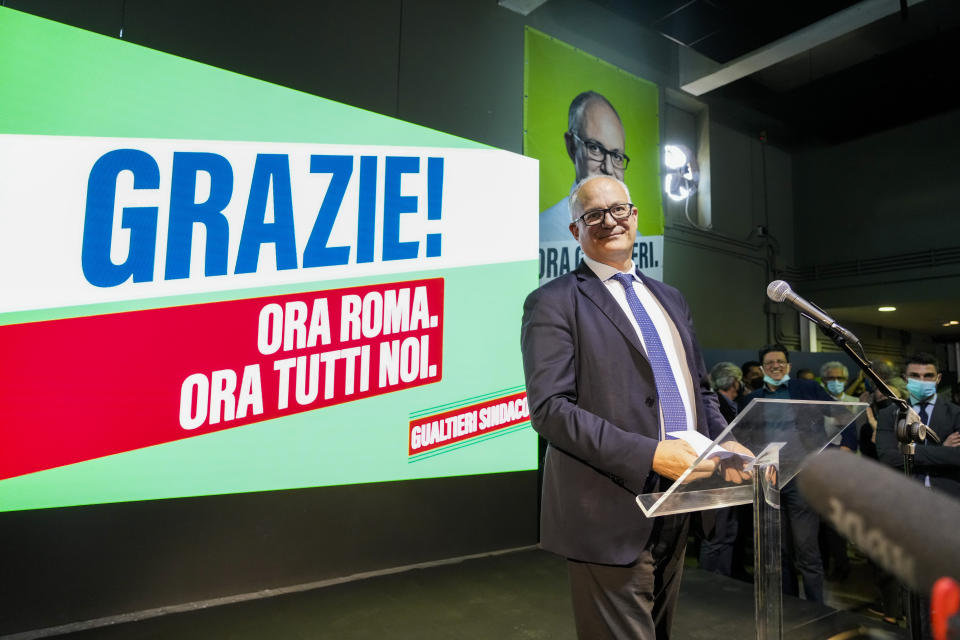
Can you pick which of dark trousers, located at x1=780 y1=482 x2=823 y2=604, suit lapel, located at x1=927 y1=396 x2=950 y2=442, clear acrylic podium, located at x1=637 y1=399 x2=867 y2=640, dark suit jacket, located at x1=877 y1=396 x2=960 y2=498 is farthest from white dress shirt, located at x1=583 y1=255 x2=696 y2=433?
suit lapel, located at x1=927 y1=396 x2=950 y2=442

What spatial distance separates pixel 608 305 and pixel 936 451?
7.58 ft

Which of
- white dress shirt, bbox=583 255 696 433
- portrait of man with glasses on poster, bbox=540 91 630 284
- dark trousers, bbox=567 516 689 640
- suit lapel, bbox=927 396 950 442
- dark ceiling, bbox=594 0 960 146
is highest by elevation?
dark ceiling, bbox=594 0 960 146

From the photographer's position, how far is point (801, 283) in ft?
27.0

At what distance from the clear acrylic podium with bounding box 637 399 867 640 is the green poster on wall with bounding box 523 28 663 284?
10.2ft

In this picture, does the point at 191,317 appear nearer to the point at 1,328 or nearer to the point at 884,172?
the point at 1,328

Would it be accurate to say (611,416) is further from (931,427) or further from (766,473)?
(931,427)

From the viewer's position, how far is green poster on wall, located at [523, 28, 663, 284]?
423 cm

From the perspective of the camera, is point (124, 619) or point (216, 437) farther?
point (216, 437)

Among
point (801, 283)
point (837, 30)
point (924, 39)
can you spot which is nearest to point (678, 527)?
point (837, 30)

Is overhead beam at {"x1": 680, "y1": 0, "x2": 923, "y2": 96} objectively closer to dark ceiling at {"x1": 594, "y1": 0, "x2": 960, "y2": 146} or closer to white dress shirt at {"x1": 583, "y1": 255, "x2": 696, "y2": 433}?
dark ceiling at {"x1": 594, "y1": 0, "x2": 960, "y2": 146}

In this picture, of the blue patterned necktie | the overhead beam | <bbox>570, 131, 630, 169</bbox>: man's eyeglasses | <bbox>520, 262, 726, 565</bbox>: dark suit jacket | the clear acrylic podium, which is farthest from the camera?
the overhead beam

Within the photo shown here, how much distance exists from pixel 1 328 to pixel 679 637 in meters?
3.12

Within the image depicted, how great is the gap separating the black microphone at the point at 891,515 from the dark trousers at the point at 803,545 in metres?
2.79

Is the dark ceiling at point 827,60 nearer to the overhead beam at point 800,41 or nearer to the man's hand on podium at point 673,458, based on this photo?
the overhead beam at point 800,41
